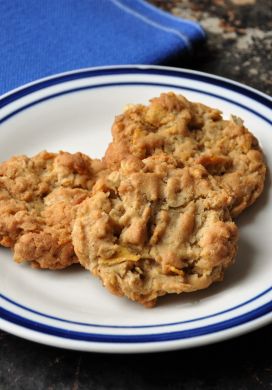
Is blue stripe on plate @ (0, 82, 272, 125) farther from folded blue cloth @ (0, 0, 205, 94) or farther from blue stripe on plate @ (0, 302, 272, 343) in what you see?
blue stripe on plate @ (0, 302, 272, 343)

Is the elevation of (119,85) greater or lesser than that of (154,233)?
lesser

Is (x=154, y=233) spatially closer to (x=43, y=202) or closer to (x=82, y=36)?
(x=43, y=202)

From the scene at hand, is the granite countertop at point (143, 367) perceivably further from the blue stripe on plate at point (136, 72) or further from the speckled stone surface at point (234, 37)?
the speckled stone surface at point (234, 37)

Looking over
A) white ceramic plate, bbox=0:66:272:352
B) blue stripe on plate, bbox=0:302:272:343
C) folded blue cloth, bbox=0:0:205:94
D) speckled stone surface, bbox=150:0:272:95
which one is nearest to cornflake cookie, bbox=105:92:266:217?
white ceramic plate, bbox=0:66:272:352

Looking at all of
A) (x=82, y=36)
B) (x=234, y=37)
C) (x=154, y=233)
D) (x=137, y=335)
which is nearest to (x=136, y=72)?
(x=82, y=36)

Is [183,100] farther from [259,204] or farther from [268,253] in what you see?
[268,253]

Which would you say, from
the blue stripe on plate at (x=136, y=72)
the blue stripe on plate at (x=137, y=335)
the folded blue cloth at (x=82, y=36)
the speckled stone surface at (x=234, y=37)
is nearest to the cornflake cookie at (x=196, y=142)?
the blue stripe on plate at (x=136, y=72)
